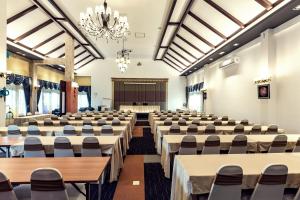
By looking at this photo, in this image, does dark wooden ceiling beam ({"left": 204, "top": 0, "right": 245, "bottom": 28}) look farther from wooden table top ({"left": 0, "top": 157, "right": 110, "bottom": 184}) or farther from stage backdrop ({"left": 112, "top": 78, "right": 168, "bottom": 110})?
stage backdrop ({"left": 112, "top": 78, "right": 168, "bottom": 110})

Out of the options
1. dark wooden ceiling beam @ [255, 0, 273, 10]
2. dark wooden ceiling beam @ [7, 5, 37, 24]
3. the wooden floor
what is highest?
dark wooden ceiling beam @ [7, 5, 37, 24]

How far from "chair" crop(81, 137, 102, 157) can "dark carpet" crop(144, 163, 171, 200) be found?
120 cm

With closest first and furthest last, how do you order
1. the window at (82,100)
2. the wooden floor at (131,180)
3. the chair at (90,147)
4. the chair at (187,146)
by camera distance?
the wooden floor at (131,180)
the chair at (90,147)
the chair at (187,146)
the window at (82,100)

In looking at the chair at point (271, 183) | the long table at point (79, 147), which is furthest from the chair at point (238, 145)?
the long table at point (79, 147)

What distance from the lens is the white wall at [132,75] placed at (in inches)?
Result: 933

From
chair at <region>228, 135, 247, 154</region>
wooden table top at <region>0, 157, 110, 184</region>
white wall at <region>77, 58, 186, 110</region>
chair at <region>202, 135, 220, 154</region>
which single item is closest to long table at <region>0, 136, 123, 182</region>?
wooden table top at <region>0, 157, 110, 184</region>

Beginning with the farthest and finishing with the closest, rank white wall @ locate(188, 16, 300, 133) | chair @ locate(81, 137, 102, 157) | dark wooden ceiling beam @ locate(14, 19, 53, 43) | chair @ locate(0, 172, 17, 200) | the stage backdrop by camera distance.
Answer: the stage backdrop, dark wooden ceiling beam @ locate(14, 19, 53, 43), white wall @ locate(188, 16, 300, 133), chair @ locate(81, 137, 102, 157), chair @ locate(0, 172, 17, 200)

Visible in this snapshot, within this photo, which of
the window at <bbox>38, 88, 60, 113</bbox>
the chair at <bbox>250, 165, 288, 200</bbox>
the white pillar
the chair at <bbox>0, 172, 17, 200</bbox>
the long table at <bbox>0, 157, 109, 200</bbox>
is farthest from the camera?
the window at <bbox>38, 88, 60, 113</bbox>

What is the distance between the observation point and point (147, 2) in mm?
10188

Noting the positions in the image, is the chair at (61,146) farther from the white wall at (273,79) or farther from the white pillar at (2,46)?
the white wall at (273,79)

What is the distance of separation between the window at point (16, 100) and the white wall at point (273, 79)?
37.2ft

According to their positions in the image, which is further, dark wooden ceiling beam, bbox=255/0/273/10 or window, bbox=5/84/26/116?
window, bbox=5/84/26/116

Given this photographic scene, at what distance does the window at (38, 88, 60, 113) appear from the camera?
58.6 feet

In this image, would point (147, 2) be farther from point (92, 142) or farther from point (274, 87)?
point (92, 142)
